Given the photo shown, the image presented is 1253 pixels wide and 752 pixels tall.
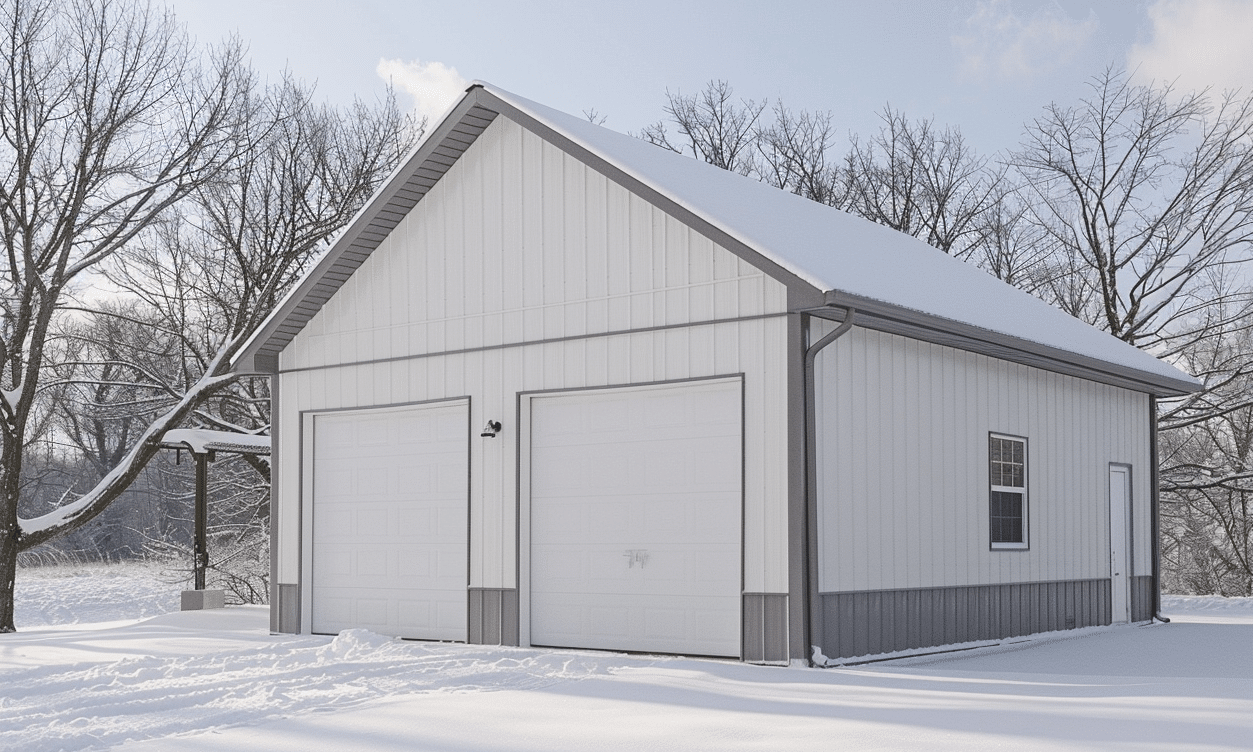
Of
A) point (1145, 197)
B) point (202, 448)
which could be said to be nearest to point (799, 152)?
point (1145, 197)

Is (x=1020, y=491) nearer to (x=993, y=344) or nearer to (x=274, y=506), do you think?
(x=993, y=344)

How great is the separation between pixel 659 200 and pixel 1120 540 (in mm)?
8862

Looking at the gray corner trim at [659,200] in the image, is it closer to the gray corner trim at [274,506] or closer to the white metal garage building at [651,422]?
the white metal garage building at [651,422]

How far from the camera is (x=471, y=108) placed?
1307 cm

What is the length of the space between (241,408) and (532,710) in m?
20.0

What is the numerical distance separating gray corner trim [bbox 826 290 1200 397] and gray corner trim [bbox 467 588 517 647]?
4.41 meters

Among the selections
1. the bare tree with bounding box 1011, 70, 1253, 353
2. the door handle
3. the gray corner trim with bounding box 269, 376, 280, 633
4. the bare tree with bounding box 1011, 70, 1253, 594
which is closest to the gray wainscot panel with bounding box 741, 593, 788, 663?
the door handle

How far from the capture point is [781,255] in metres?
10.6

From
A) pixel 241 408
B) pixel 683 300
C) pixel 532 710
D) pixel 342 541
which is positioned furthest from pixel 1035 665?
pixel 241 408

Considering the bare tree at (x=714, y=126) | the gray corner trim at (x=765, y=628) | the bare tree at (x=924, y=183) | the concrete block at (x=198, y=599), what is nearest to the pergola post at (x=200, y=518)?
the concrete block at (x=198, y=599)

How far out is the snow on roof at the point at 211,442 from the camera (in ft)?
62.2

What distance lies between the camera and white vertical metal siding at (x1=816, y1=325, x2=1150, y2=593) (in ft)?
36.6

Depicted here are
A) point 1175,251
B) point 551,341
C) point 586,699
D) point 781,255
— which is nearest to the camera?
point 586,699

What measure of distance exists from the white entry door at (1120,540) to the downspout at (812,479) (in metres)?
7.30
